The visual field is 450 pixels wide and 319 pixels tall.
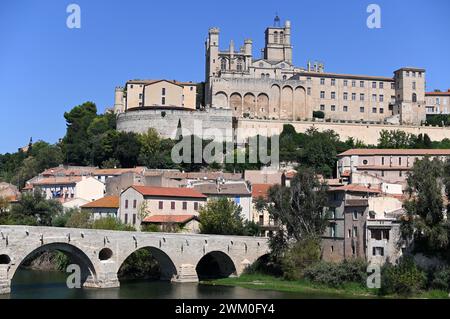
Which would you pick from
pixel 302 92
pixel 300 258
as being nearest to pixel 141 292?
pixel 300 258

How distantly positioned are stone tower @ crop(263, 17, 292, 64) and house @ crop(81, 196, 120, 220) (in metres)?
47.7

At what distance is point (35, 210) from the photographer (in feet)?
183

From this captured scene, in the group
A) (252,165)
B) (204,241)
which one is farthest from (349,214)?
(252,165)

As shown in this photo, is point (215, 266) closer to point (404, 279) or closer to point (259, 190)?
point (259, 190)

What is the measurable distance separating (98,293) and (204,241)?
8727mm

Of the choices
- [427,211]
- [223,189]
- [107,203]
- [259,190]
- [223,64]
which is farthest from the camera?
[223,64]

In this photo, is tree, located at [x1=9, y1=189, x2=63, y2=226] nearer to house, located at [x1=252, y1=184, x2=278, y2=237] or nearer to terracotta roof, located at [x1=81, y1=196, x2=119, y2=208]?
terracotta roof, located at [x1=81, y1=196, x2=119, y2=208]

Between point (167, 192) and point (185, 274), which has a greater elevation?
point (167, 192)

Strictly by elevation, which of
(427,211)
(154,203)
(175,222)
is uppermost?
(154,203)

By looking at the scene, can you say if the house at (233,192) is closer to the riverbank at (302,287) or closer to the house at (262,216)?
the house at (262,216)

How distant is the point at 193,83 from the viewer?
290 ft

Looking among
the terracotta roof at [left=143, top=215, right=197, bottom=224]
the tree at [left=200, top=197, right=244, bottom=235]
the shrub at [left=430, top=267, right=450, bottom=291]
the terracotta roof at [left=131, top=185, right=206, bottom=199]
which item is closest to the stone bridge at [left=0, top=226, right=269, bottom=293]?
the tree at [left=200, top=197, right=244, bottom=235]

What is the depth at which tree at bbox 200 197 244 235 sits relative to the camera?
49.8 metres

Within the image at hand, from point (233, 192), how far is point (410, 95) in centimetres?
4144
